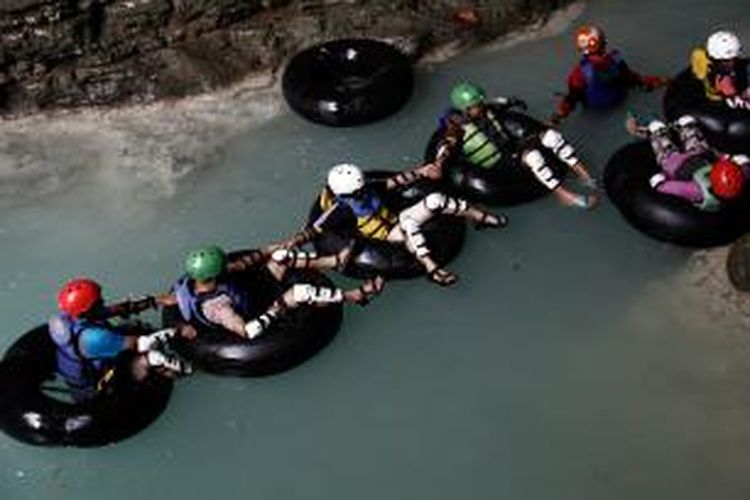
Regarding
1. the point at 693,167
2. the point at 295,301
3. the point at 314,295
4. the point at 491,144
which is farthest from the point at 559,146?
the point at 295,301

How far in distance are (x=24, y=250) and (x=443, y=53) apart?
4580mm

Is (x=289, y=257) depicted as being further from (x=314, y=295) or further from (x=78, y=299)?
(x=78, y=299)

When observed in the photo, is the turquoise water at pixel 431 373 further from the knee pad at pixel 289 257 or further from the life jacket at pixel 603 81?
the knee pad at pixel 289 257

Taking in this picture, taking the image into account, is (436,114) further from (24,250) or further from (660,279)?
(24,250)

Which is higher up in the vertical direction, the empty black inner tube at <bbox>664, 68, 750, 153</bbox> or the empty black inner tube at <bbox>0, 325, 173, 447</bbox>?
the empty black inner tube at <bbox>664, 68, 750, 153</bbox>

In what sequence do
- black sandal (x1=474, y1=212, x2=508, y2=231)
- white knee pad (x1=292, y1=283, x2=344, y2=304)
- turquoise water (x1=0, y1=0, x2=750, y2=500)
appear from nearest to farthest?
turquoise water (x1=0, y1=0, x2=750, y2=500), white knee pad (x1=292, y1=283, x2=344, y2=304), black sandal (x1=474, y1=212, x2=508, y2=231)

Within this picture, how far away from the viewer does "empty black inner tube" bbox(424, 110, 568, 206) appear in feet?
30.3

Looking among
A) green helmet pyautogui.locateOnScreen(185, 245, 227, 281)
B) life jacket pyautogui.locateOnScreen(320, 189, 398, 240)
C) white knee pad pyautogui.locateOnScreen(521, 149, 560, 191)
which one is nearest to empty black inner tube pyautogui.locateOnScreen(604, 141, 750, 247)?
white knee pad pyautogui.locateOnScreen(521, 149, 560, 191)

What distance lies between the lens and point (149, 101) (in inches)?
430

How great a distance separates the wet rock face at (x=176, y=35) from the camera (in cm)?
1080

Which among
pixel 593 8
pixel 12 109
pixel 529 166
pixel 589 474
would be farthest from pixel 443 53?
pixel 589 474

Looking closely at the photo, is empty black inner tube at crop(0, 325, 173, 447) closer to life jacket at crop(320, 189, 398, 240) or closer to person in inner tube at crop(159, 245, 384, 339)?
person in inner tube at crop(159, 245, 384, 339)

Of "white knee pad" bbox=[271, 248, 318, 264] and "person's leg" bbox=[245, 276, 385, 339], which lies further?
"white knee pad" bbox=[271, 248, 318, 264]

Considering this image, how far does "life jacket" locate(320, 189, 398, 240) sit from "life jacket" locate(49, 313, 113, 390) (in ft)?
6.81
